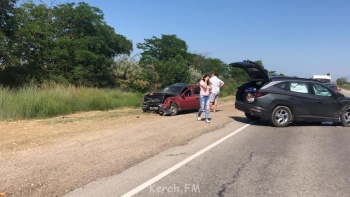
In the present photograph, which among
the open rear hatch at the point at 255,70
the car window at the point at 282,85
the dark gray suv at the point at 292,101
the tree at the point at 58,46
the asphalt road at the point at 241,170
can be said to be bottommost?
the asphalt road at the point at 241,170

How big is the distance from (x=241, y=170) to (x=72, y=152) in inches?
152

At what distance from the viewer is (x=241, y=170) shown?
22.6ft

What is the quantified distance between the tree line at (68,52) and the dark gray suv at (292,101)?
58.6 feet

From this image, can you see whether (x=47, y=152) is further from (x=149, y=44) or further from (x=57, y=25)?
(x=149, y=44)

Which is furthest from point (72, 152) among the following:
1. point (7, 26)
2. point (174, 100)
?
point (7, 26)

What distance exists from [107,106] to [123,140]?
45.1ft

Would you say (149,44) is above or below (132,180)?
above

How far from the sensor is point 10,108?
17000mm

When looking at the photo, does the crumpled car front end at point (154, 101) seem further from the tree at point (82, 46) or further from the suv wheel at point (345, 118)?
the tree at point (82, 46)

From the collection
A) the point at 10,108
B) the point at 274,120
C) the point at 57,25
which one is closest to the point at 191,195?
the point at 274,120

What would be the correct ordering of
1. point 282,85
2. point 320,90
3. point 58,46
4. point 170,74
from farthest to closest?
point 170,74
point 58,46
point 320,90
point 282,85

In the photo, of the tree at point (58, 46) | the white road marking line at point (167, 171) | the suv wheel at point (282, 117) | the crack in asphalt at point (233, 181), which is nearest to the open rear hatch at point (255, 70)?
the suv wheel at point (282, 117)

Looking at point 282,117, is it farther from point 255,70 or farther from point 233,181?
point 233,181

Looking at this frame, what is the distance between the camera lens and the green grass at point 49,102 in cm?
1720
